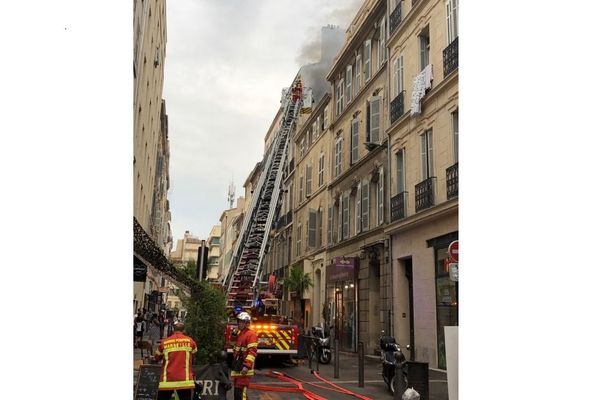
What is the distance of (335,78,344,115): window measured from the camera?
82.4 feet

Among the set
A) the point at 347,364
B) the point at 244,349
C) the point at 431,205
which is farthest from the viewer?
the point at 347,364

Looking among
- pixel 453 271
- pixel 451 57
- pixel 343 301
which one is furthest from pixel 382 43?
pixel 453 271

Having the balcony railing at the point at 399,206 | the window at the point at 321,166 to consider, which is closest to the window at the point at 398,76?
the balcony railing at the point at 399,206

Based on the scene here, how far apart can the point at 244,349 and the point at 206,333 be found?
2.39 m

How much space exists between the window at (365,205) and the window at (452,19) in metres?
7.14

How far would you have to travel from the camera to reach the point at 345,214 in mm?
23062

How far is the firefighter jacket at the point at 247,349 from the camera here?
6.96m

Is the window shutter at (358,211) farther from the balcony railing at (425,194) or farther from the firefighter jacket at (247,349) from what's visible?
the firefighter jacket at (247,349)

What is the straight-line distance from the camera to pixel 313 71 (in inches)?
1369

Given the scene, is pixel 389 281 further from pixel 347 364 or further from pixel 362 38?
pixel 362 38

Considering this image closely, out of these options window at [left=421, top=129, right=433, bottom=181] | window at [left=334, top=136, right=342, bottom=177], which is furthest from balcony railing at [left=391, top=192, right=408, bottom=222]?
window at [left=334, top=136, right=342, bottom=177]

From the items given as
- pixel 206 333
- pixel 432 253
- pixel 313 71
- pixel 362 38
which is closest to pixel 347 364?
pixel 432 253

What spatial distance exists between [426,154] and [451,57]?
9.72 feet

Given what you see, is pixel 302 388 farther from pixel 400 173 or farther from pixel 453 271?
pixel 400 173
